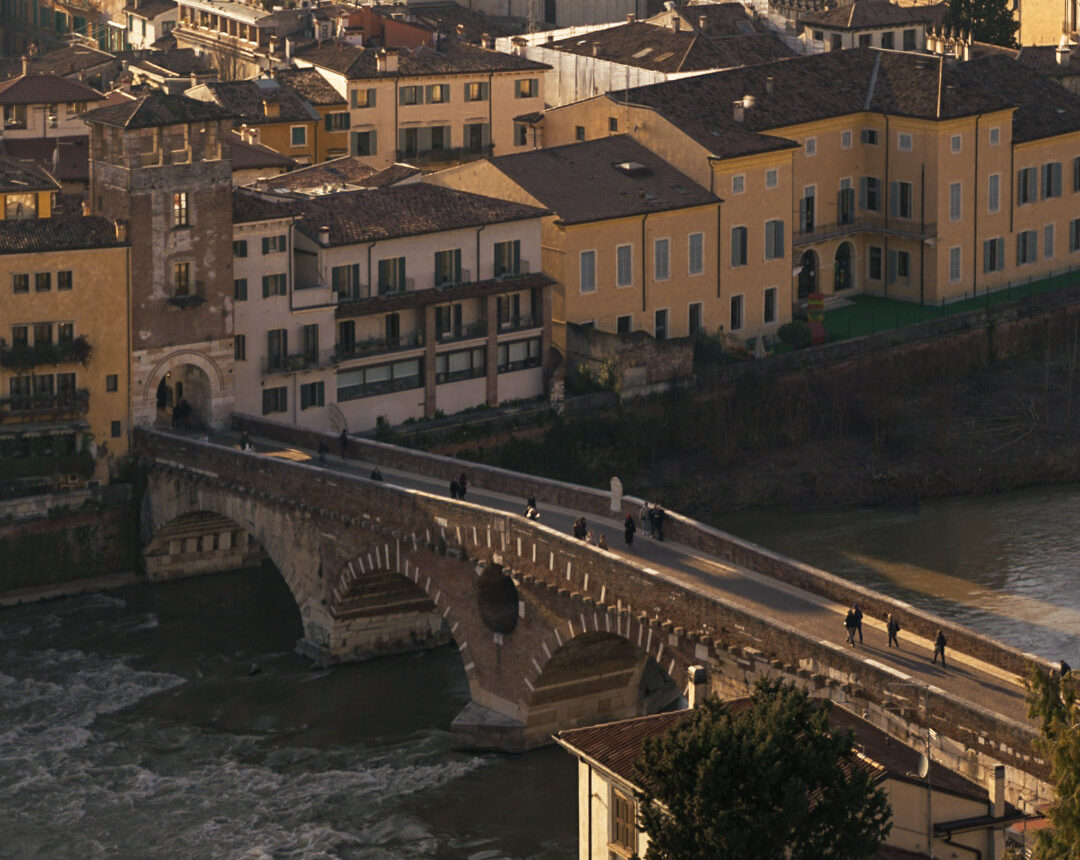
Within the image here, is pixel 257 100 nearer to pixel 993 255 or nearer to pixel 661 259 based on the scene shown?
pixel 661 259

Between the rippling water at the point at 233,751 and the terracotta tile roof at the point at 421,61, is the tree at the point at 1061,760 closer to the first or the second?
the rippling water at the point at 233,751

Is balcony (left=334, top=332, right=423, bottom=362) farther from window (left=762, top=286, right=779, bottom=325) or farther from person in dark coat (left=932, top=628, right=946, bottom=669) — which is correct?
person in dark coat (left=932, top=628, right=946, bottom=669)

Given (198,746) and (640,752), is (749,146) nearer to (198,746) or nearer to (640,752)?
(198,746)

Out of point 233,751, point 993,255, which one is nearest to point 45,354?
point 233,751

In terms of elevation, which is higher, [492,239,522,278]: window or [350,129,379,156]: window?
[350,129,379,156]: window

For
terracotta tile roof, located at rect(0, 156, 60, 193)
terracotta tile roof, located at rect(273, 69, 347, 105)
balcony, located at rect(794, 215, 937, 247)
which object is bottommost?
balcony, located at rect(794, 215, 937, 247)

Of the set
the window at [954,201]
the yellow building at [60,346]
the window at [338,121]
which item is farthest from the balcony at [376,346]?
the window at [954,201]


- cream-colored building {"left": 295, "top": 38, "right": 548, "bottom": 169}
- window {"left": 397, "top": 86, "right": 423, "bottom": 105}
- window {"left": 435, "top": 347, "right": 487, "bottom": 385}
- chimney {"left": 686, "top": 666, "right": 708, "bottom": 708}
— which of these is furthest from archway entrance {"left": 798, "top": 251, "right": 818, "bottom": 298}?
chimney {"left": 686, "top": 666, "right": 708, "bottom": 708}
